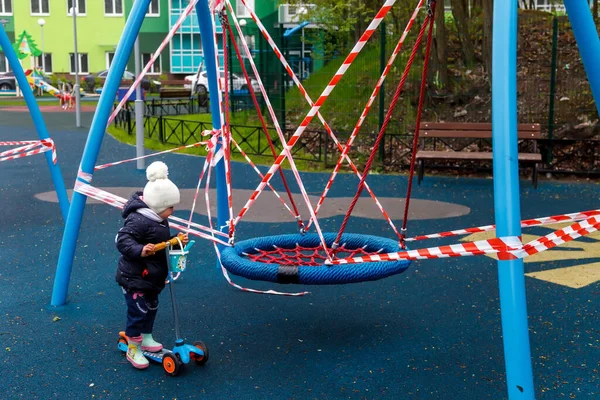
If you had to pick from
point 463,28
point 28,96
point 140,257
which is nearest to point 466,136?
point 463,28

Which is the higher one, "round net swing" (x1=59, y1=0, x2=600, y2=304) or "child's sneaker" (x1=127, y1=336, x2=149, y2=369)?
"round net swing" (x1=59, y1=0, x2=600, y2=304)

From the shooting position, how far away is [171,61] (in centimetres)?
4569

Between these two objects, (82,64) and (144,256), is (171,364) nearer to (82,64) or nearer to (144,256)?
(144,256)

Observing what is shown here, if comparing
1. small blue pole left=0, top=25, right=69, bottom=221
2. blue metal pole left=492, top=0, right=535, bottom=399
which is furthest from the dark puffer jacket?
small blue pole left=0, top=25, right=69, bottom=221

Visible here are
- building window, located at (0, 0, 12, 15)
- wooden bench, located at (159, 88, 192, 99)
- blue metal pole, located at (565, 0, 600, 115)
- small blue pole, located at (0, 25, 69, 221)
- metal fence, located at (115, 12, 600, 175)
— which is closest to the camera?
blue metal pole, located at (565, 0, 600, 115)

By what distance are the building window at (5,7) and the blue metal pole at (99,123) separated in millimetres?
44695

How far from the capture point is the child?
3.99 metres

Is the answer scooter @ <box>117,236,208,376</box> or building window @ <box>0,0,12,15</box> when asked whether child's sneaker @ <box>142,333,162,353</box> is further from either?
building window @ <box>0,0,12,15</box>

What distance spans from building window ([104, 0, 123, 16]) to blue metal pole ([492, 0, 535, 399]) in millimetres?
45220

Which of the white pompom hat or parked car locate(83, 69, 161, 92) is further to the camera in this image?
parked car locate(83, 69, 161, 92)

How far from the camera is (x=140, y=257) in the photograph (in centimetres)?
400

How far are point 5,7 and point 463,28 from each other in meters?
39.2

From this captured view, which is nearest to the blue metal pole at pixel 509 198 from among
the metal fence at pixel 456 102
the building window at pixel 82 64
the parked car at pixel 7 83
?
the metal fence at pixel 456 102

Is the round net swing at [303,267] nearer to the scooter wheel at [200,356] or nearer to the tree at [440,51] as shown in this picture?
the scooter wheel at [200,356]
